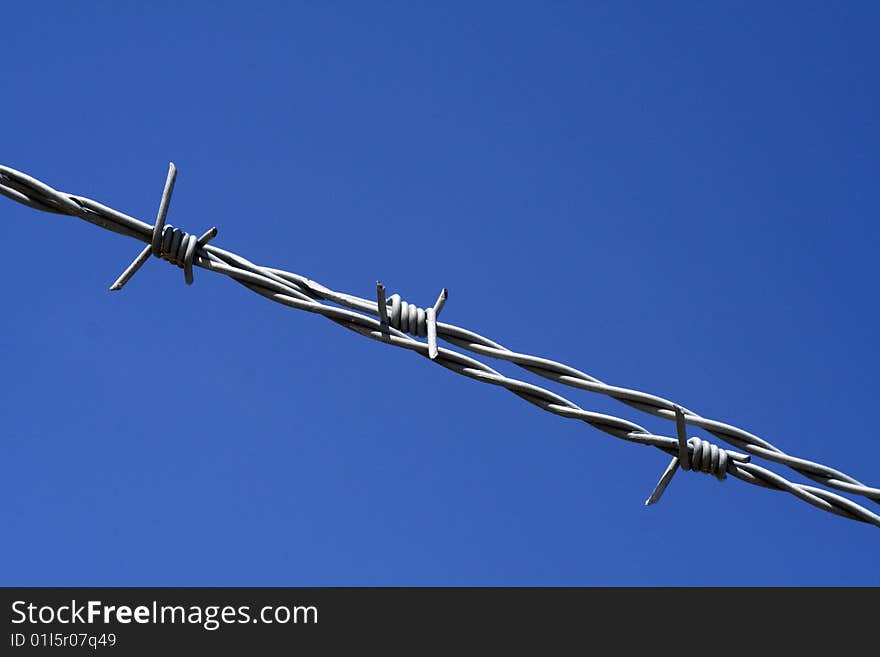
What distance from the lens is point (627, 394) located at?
10.5 ft

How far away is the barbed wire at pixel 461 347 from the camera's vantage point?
3207 mm

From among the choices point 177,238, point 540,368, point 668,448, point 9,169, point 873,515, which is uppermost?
point 9,169

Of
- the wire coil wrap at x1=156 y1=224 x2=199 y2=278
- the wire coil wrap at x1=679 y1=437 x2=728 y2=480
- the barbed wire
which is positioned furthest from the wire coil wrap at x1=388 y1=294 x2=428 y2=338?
the wire coil wrap at x1=679 y1=437 x2=728 y2=480

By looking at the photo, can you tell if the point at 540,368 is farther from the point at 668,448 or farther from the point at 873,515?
the point at 873,515

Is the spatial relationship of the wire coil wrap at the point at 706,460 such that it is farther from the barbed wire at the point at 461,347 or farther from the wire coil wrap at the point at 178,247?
the wire coil wrap at the point at 178,247

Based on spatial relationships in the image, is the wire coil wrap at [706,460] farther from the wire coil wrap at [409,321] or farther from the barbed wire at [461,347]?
the wire coil wrap at [409,321]

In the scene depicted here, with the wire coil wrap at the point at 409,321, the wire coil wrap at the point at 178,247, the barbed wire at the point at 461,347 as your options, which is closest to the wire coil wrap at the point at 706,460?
the barbed wire at the point at 461,347

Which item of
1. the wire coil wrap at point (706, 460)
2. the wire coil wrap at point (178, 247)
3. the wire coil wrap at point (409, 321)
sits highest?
the wire coil wrap at point (178, 247)

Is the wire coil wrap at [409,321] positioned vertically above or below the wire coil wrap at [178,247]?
below

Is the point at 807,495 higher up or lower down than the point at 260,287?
lower down

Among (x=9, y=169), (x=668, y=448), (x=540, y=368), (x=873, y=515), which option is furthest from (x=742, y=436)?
(x=9, y=169)

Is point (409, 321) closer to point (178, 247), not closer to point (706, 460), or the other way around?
point (178, 247)
